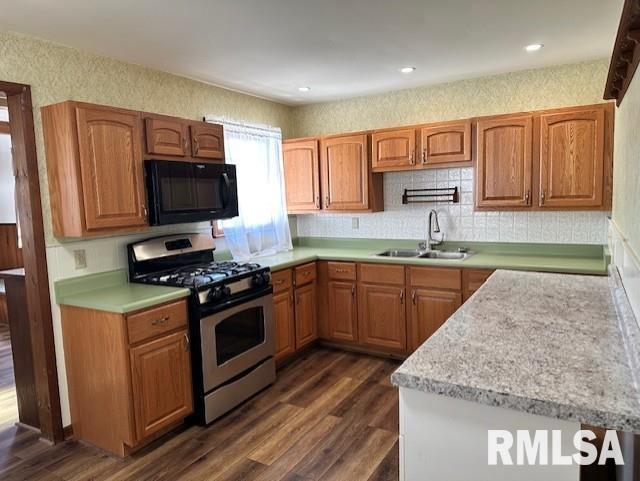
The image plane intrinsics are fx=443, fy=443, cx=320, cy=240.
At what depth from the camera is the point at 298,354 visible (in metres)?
3.90

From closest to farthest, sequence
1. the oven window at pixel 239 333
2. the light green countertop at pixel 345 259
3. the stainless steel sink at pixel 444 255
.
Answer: the light green countertop at pixel 345 259, the oven window at pixel 239 333, the stainless steel sink at pixel 444 255

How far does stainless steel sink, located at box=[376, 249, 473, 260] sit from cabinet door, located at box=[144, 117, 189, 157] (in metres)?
1.90

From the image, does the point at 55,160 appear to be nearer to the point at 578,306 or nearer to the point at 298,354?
the point at 298,354

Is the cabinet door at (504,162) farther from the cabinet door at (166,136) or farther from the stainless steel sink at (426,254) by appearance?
the cabinet door at (166,136)

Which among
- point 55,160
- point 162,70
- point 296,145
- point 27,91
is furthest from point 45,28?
point 296,145

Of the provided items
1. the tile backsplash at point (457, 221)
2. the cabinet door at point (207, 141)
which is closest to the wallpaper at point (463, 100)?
the tile backsplash at point (457, 221)

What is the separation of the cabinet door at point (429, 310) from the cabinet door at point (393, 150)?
3.60ft

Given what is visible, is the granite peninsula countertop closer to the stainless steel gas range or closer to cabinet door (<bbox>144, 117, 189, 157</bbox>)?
the stainless steel gas range

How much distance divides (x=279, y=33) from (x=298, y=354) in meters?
2.58

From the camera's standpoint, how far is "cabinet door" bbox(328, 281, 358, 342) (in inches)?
153

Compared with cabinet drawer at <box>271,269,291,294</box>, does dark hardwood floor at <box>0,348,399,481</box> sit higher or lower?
lower

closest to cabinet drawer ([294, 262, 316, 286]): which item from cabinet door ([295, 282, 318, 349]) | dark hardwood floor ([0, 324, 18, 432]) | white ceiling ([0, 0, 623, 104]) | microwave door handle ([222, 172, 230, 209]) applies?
cabinet door ([295, 282, 318, 349])

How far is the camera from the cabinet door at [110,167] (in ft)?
8.04

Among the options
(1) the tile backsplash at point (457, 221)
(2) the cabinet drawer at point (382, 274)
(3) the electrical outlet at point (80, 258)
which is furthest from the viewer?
(2) the cabinet drawer at point (382, 274)
